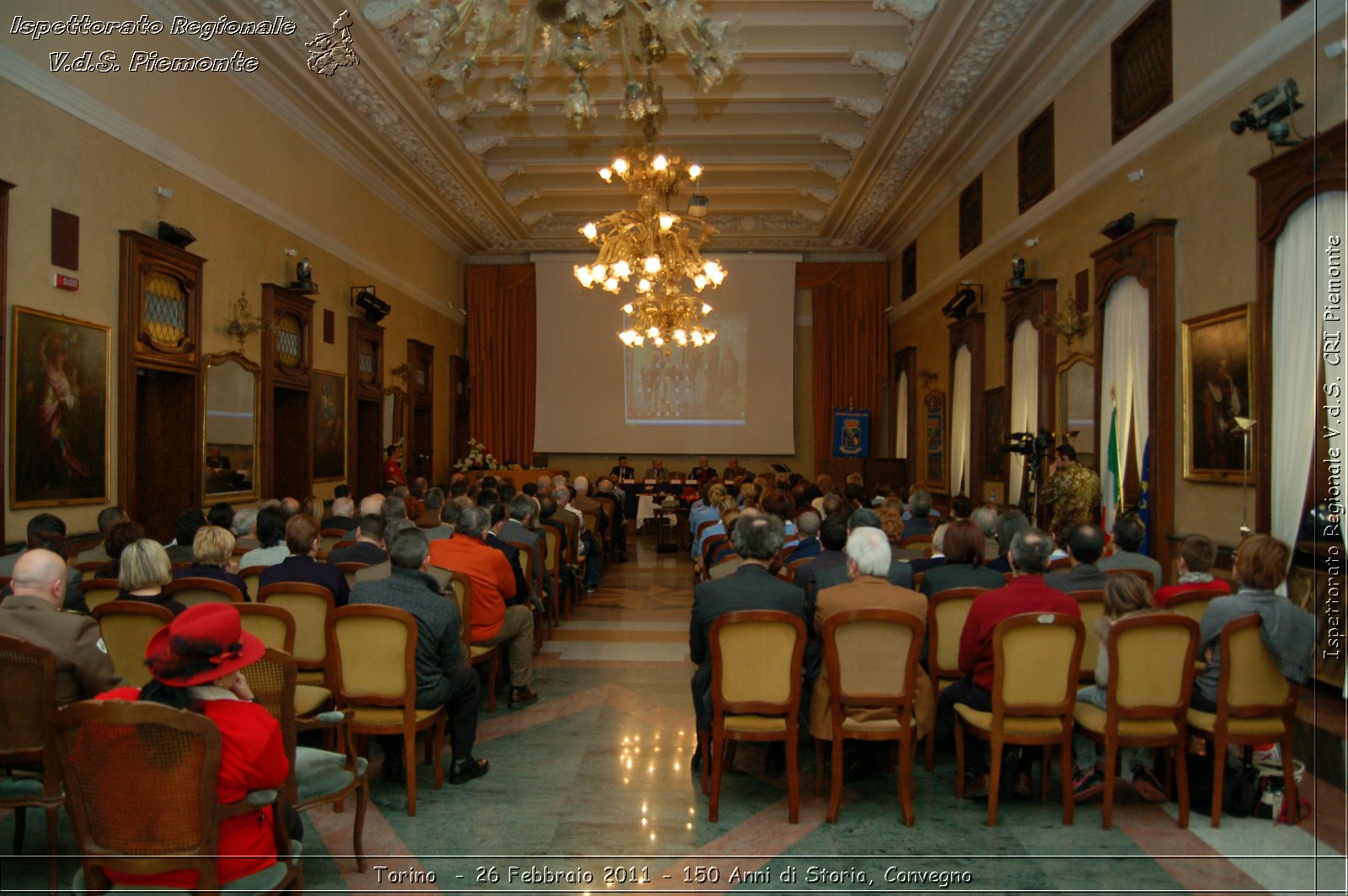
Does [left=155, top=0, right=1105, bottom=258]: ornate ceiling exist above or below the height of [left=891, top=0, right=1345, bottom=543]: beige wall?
above

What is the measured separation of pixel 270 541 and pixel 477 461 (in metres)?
10.6

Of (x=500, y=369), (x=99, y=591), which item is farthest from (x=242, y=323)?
(x=500, y=369)

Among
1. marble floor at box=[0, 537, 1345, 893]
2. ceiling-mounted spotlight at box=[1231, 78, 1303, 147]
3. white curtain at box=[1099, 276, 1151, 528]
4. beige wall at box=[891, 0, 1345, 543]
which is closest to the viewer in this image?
marble floor at box=[0, 537, 1345, 893]

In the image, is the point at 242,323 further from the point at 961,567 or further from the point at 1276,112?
the point at 1276,112

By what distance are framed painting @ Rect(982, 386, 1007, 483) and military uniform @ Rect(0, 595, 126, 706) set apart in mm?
9258

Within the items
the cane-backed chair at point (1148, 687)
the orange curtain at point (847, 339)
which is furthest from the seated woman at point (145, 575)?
the orange curtain at point (847, 339)

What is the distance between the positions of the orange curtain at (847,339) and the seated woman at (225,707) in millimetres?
15431

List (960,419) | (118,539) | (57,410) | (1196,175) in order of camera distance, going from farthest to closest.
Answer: (960,419)
(1196,175)
(57,410)
(118,539)

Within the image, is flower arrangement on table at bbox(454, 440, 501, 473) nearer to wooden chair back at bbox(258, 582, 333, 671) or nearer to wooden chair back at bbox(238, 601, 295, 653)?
wooden chair back at bbox(258, 582, 333, 671)

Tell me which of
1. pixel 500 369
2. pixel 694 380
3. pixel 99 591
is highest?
pixel 500 369

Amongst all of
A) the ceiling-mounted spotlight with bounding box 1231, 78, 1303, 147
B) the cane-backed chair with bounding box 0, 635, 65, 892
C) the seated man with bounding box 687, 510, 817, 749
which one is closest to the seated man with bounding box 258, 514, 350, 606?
the cane-backed chair with bounding box 0, 635, 65, 892

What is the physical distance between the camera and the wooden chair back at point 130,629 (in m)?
3.46

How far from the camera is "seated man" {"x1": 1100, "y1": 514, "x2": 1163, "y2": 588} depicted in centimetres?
473

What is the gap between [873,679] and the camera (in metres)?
3.53
